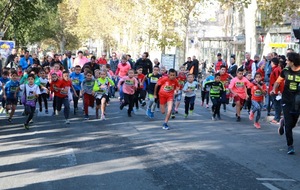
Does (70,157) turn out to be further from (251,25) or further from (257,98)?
(251,25)

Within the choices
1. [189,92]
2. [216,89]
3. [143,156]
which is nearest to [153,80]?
[189,92]

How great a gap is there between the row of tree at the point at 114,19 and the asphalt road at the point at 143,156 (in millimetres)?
14598

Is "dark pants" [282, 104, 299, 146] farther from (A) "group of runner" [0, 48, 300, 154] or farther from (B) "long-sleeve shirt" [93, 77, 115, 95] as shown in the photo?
(B) "long-sleeve shirt" [93, 77, 115, 95]

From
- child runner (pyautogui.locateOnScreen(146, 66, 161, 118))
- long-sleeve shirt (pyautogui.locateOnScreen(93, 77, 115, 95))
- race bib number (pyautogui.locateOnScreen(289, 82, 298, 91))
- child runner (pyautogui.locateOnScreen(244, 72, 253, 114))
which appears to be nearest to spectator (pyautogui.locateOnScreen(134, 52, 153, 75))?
child runner (pyautogui.locateOnScreen(146, 66, 161, 118))

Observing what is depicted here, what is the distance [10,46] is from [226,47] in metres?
30.2

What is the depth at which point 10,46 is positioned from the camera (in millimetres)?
34188

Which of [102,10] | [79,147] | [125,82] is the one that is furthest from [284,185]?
[102,10]

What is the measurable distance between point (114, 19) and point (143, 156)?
54.0m

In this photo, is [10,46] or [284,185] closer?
[284,185]

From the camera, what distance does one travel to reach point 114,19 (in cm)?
6306

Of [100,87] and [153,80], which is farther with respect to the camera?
[153,80]

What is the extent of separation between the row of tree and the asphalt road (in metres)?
14.6

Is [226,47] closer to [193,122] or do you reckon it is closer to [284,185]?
[193,122]

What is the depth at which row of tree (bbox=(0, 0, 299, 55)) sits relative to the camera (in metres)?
31.3
